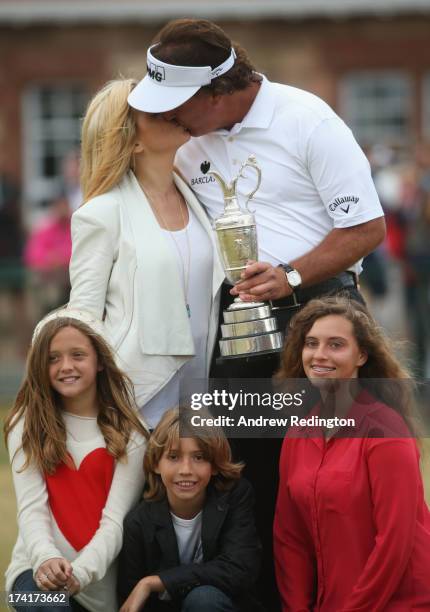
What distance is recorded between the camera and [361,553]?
4727mm

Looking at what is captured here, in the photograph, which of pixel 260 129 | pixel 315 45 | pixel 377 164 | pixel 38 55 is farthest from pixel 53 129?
pixel 260 129

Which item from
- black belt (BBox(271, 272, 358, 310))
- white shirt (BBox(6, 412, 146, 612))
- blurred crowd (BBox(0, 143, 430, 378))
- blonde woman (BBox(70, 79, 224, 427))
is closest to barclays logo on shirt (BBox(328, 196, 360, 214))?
black belt (BBox(271, 272, 358, 310))

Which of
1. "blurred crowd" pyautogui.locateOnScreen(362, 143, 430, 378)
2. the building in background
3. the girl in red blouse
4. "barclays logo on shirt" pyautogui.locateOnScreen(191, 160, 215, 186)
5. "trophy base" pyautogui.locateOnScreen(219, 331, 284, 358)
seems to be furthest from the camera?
the building in background

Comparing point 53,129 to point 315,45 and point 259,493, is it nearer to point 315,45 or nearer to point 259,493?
point 315,45

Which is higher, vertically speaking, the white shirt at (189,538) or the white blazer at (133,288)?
the white blazer at (133,288)

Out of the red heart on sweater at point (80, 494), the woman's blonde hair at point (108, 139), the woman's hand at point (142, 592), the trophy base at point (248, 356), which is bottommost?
the woman's hand at point (142, 592)

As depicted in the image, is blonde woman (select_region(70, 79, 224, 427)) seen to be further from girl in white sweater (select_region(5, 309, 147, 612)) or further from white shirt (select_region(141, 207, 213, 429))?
girl in white sweater (select_region(5, 309, 147, 612))

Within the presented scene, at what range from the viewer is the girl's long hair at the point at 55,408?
496 cm

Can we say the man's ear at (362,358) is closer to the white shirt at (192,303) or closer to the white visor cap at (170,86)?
the white shirt at (192,303)

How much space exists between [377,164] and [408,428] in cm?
1082

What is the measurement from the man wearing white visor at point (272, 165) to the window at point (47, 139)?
16762 mm

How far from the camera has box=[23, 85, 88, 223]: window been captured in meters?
21.9

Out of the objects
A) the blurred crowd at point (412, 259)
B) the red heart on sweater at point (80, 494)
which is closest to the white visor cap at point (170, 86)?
the red heart on sweater at point (80, 494)

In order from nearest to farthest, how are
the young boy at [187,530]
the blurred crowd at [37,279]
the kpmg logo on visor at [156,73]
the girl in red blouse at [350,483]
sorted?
1. the girl in red blouse at [350,483]
2. the young boy at [187,530]
3. the kpmg logo on visor at [156,73]
4. the blurred crowd at [37,279]
